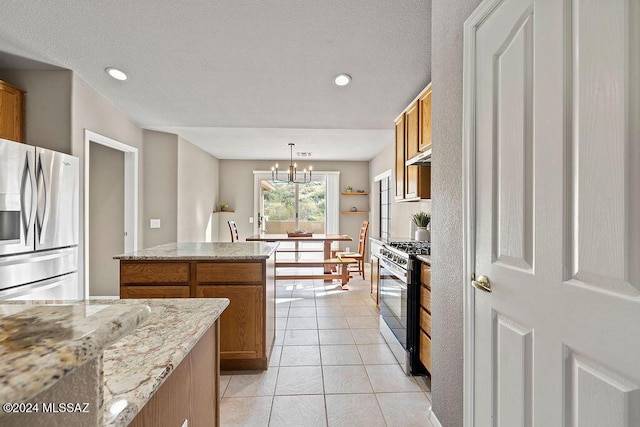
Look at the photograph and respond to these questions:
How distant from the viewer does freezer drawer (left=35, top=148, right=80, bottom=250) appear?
2.40 m

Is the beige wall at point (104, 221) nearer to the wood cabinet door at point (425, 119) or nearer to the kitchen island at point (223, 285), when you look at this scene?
the kitchen island at point (223, 285)

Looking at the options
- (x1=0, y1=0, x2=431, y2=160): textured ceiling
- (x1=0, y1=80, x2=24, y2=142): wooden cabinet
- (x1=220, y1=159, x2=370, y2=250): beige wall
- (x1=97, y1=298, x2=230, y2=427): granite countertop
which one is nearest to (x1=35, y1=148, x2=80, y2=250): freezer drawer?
(x1=0, y1=80, x2=24, y2=142): wooden cabinet

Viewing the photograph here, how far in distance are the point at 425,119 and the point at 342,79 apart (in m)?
0.93

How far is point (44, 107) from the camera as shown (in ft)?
9.34

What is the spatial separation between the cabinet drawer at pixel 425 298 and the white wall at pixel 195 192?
145 inches

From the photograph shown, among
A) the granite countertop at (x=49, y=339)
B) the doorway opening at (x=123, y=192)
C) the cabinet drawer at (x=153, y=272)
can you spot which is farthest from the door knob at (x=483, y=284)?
the doorway opening at (x=123, y=192)

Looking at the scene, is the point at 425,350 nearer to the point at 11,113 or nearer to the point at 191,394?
the point at 191,394

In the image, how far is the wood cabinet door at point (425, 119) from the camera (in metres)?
2.64

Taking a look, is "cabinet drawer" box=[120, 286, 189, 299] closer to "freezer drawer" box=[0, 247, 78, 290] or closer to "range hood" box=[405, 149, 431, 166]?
"freezer drawer" box=[0, 247, 78, 290]

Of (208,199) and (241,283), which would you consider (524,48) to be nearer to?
(241,283)

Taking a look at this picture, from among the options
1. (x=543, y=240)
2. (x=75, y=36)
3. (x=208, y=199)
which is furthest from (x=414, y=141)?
(x=208, y=199)

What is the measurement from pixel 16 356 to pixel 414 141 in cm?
306

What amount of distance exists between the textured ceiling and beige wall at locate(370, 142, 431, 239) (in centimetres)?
120

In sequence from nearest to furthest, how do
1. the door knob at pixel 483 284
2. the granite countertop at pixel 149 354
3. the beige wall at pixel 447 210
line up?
the granite countertop at pixel 149 354 → the door knob at pixel 483 284 → the beige wall at pixel 447 210
